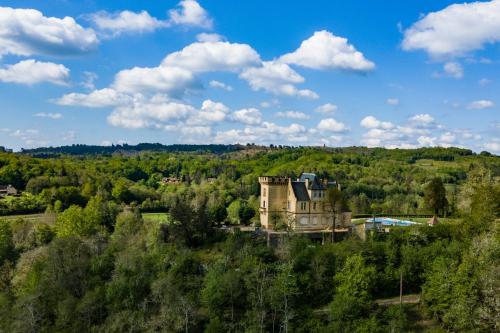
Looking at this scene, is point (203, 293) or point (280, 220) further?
point (280, 220)

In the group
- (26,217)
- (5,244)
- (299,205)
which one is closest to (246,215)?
(299,205)

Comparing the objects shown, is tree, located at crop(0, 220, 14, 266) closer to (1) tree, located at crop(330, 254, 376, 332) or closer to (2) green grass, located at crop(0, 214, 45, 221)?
(2) green grass, located at crop(0, 214, 45, 221)

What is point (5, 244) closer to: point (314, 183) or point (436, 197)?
point (314, 183)

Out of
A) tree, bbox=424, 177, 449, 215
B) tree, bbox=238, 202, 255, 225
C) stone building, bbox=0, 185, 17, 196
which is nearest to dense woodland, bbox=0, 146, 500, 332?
tree, bbox=238, 202, 255, 225

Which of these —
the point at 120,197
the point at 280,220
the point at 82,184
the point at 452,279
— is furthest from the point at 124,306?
the point at 82,184

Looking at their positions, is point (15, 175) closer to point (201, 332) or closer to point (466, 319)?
point (201, 332)

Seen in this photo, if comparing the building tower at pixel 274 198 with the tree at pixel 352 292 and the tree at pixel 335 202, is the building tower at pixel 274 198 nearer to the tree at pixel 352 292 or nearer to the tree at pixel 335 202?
the tree at pixel 335 202
